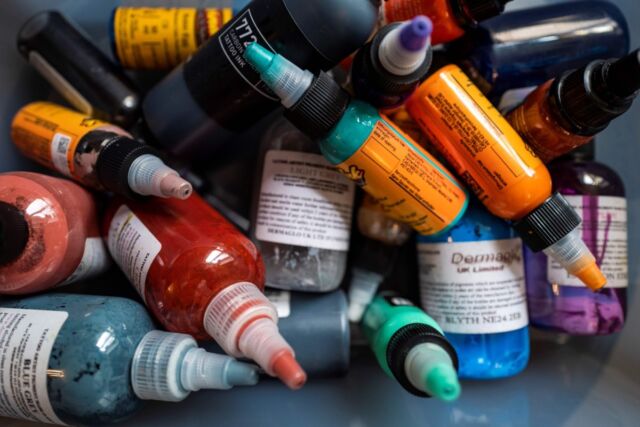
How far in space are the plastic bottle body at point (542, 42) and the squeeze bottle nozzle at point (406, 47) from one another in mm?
174

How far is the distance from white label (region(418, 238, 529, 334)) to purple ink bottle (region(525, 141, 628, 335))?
0.06 meters

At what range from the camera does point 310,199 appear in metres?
0.58

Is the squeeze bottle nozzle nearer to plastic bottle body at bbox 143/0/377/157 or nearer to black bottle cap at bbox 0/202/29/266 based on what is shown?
plastic bottle body at bbox 143/0/377/157

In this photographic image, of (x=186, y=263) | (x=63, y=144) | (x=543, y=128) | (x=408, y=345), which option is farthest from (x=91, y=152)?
(x=543, y=128)

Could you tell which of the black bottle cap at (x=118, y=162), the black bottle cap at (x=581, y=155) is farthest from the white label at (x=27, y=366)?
the black bottle cap at (x=581, y=155)

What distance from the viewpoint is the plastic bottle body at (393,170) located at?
20.0 inches

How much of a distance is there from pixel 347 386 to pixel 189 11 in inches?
20.8

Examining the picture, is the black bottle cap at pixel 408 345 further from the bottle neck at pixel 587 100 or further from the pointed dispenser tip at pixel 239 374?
the bottle neck at pixel 587 100

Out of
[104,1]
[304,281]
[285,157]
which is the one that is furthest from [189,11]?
[304,281]

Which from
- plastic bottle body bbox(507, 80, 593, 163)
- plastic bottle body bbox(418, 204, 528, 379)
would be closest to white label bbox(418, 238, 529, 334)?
plastic bottle body bbox(418, 204, 528, 379)

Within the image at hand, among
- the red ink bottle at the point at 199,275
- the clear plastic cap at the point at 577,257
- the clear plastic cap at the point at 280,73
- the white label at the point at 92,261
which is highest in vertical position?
the clear plastic cap at the point at 280,73

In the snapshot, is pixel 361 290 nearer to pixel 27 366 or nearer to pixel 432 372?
pixel 432 372

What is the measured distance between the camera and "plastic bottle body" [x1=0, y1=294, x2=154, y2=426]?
0.44 meters

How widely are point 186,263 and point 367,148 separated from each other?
0.21 metres
